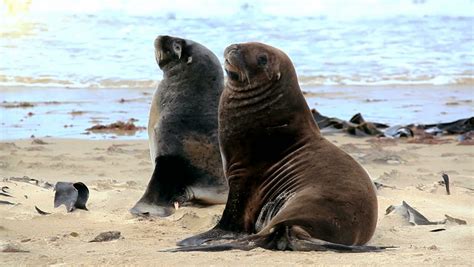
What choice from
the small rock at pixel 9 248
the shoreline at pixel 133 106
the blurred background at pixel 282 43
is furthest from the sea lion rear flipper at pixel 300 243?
the blurred background at pixel 282 43

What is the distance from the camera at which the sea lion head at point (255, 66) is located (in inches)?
195

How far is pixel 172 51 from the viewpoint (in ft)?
21.7

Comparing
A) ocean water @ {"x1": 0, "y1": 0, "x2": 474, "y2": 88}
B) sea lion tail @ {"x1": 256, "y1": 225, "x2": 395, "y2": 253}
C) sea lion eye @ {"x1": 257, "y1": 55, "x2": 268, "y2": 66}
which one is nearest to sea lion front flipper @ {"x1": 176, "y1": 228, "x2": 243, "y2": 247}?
sea lion tail @ {"x1": 256, "y1": 225, "x2": 395, "y2": 253}

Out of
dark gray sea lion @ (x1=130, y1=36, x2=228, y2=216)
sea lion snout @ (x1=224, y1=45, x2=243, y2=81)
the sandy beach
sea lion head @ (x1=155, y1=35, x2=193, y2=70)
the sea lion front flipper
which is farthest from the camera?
sea lion head @ (x1=155, y1=35, x2=193, y2=70)

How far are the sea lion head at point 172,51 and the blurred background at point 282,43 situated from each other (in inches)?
180

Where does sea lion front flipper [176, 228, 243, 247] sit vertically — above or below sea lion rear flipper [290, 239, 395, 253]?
below

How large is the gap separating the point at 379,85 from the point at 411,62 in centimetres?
286

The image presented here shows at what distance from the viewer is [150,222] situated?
5.45 metres

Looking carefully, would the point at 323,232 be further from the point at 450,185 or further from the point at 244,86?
the point at 450,185

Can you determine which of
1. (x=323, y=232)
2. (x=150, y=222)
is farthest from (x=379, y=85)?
(x=323, y=232)

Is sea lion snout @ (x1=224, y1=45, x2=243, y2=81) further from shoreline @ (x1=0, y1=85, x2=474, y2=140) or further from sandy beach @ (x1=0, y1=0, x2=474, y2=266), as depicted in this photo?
shoreline @ (x1=0, y1=85, x2=474, y2=140)

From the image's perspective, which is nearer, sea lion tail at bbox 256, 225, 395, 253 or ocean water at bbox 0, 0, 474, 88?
sea lion tail at bbox 256, 225, 395, 253

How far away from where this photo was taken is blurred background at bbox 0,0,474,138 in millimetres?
14094

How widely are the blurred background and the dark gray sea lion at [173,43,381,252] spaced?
6355 mm
